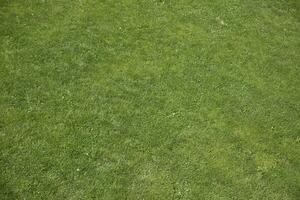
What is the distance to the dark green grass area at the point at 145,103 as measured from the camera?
14.7 metres

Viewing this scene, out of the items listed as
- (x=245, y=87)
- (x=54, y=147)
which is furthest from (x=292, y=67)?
(x=54, y=147)

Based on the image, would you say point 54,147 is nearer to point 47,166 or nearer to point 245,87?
point 47,166

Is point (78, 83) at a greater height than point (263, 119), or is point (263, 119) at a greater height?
point (78, 83)

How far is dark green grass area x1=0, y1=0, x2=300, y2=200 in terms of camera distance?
14719mm

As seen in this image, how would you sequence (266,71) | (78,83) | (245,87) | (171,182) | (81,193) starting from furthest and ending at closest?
(266,71)
(245,87)
(78,83)
(171,182)
(81,193)

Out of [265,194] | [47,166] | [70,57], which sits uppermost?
[70,57]

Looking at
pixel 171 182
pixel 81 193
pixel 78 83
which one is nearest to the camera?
pixel 81 193

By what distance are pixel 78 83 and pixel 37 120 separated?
252 centimetres

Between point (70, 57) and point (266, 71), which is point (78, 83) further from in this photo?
point (266, 71)

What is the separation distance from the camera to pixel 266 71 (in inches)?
814

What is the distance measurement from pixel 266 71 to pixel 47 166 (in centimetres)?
1148

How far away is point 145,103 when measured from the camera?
17438 mm

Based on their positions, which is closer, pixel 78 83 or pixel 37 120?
pixel 37 120

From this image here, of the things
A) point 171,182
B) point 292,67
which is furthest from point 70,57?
point 292,67
